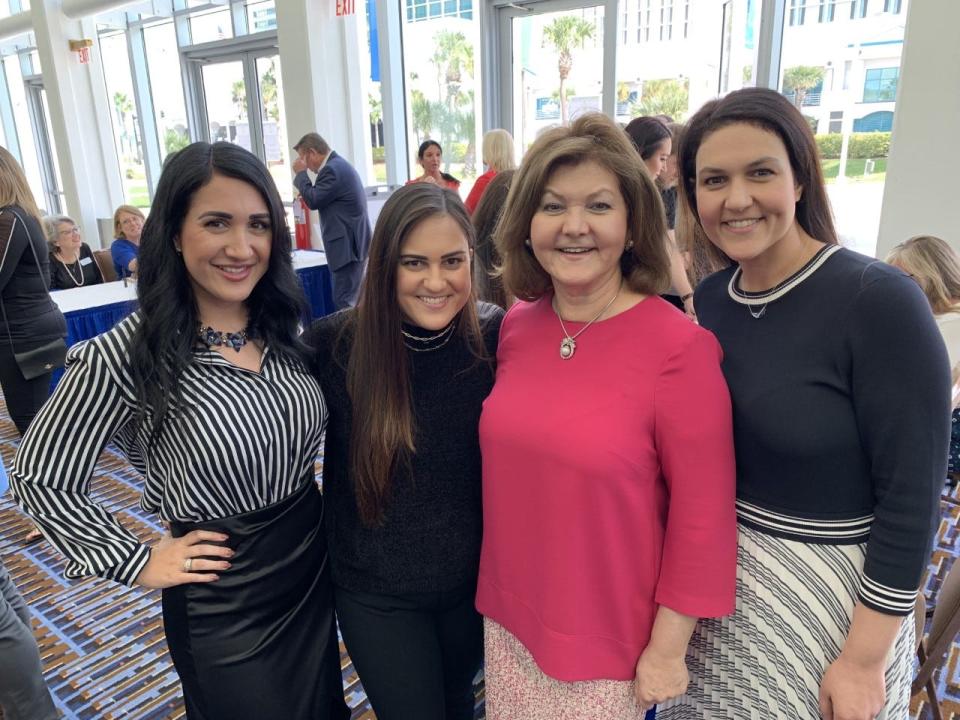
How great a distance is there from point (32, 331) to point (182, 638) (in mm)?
2549

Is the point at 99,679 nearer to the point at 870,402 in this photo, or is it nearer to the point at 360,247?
the point at 870,402

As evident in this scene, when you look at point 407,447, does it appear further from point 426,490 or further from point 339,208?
point 339,208

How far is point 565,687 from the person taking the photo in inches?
45.3

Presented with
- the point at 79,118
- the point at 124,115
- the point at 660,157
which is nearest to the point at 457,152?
the point at 660,157

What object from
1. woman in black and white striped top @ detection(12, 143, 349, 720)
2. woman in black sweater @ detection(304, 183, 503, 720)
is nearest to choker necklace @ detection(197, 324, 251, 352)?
woman in black and white striped top @ detection(12, 143, 349, 720)

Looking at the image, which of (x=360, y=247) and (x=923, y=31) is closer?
(x=923, y=31)

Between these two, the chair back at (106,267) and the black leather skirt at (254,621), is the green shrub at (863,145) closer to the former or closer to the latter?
the black leather skirt at (254,621)

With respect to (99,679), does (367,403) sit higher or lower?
higher

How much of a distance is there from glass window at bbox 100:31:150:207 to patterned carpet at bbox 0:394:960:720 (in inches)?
329

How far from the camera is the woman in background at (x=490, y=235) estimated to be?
206cm

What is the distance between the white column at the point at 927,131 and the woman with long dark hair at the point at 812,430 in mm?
3078

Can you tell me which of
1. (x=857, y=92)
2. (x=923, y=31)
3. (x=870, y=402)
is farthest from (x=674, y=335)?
(x=857, y=92)

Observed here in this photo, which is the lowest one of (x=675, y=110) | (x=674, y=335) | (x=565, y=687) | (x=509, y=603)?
(x=565, y=687)

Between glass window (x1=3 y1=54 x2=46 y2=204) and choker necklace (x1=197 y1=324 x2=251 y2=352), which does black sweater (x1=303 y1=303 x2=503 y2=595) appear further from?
glass window (x1=3 y1=54 x2=46 y2=204)
